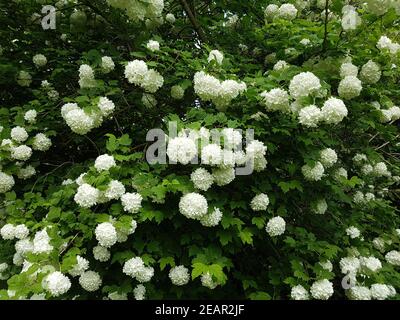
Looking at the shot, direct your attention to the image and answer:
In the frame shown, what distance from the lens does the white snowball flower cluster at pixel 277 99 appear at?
282cm

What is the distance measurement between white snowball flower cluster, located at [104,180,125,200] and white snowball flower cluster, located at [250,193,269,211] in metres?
0.98

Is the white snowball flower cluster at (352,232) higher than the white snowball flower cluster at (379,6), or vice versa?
the white snowball flower cluster at (379,6)

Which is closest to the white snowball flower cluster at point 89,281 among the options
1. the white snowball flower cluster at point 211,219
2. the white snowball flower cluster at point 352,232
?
the white snowball flower cluster at point 211,219

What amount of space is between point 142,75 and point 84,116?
0.55 m

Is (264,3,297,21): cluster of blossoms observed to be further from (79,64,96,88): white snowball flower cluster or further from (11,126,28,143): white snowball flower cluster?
(11,126,28,143): white snowball flower cluster

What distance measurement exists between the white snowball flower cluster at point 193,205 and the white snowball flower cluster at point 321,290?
100 cm

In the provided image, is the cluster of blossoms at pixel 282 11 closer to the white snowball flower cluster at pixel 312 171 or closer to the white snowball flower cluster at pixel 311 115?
the white snowball flower cluster at pixel 311 115

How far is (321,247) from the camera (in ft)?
9.82

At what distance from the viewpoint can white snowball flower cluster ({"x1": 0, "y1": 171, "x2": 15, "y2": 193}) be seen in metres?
3.21

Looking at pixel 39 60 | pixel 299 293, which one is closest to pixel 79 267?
pixel 299 293

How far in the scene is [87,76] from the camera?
11.0ft

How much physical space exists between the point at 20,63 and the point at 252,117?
2704mm

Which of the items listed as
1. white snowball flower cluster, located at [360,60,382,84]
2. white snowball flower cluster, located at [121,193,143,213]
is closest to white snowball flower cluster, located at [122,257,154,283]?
white snowball flower cluster, located at [121,193,143,213]

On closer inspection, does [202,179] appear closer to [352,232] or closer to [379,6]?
[352,232]
